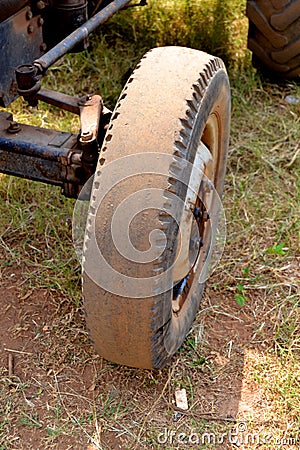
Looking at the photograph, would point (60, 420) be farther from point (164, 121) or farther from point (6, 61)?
point (6, 61)

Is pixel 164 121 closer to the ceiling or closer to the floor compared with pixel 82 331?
closer to the ceiling

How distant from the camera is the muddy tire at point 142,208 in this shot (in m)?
1.94

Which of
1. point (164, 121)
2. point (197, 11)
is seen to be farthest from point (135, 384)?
point (197, 11)

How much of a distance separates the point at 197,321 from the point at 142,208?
0.85 metres

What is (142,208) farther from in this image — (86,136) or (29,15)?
(29,15)

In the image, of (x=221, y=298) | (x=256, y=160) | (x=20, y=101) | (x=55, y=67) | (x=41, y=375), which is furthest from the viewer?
(x=55, y=67)

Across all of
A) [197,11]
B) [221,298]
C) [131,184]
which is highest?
[131,184]

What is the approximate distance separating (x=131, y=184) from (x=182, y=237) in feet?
1.30

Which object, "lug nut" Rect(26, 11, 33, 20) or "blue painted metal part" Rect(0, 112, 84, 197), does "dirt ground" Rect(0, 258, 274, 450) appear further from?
"lug nut" Rect(26, 11, 33, 20)

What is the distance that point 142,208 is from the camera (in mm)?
1927

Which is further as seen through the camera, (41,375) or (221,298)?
(221,298)

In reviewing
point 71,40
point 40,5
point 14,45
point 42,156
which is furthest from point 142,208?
point 40,5

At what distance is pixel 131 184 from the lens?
1.93 m

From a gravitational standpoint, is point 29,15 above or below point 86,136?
above
